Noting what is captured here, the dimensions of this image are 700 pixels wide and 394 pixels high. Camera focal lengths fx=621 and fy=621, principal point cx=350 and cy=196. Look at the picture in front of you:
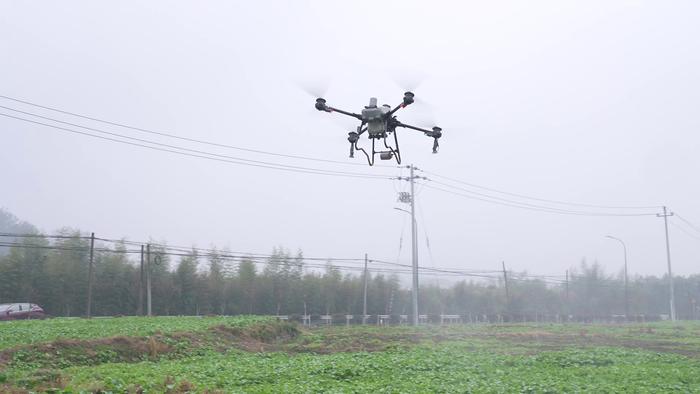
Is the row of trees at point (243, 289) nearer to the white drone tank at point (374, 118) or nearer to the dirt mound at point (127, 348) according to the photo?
the dirt mound at point (127, 348)

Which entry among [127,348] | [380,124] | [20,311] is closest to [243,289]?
[20,311]

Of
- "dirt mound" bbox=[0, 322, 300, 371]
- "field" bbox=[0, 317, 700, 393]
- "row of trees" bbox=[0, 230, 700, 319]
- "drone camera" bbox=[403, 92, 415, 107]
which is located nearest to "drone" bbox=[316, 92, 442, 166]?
"drone camera" bbox=[403, 92, 415, 107]

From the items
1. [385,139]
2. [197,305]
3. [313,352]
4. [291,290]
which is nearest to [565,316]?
[291,290]

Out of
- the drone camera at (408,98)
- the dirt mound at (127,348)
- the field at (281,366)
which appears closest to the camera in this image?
the drone camera at (408,98)

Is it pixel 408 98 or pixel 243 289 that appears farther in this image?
pixel 243 289

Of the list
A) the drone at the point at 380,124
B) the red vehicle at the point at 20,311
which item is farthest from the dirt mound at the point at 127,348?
the red vehicle at the point at 20,311

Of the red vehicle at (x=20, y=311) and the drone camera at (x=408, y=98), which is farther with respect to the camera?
the red vehicle at (x=20, y=311)

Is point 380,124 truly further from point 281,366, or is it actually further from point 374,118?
point 281,366
